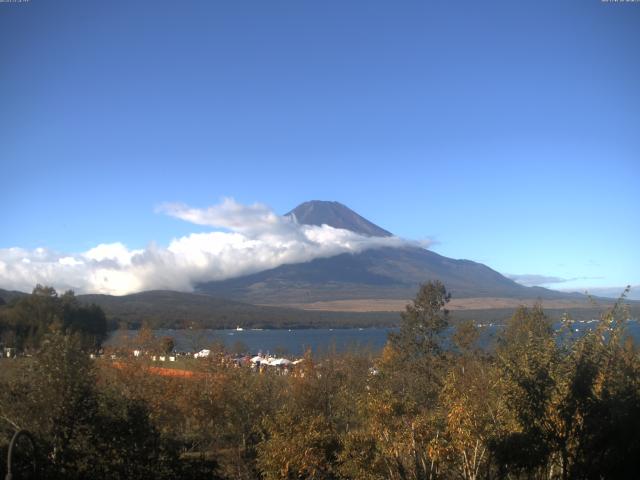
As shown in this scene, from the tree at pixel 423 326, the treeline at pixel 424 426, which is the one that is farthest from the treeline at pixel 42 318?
the treeline at pixel 424 426

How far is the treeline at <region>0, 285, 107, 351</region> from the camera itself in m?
60.4

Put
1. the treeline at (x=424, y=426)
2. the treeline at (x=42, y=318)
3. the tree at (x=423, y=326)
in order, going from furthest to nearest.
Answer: the treeline at (x=42, y=318), the tree at (x=423, y=326), the treeline at (x=424, y=426)

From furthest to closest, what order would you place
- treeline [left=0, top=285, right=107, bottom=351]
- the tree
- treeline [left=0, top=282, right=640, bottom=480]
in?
treeline [left=0, top=285, right=107, bottom=351], the tree, treeline [left=0, top=282, right=640, bottom=480]

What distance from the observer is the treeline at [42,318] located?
60406mm

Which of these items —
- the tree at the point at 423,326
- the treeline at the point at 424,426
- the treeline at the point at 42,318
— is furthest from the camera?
the treeline at the point at 42,318

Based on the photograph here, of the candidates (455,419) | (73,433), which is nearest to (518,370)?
(455,419)

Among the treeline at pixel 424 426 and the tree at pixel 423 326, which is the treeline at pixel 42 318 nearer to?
the tree at pixel 423 326

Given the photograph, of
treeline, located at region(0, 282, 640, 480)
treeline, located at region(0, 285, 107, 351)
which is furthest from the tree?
treeline, located at region(0, 285, 107, 351)

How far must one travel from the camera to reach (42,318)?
64.8m

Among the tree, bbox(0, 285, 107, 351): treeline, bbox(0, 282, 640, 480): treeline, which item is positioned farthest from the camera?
bbox(0, 285, 107, 351): treeline

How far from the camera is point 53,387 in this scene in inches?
549

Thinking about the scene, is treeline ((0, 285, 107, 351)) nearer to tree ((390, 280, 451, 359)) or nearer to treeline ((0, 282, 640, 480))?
tree ((390, 280, 451, 359))

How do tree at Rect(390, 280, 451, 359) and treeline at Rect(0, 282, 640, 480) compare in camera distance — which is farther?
tree at Rect(390, 280, 451, 359)

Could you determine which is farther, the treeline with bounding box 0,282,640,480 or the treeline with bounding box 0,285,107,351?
the treeline with bounding box 0,285,107,351
